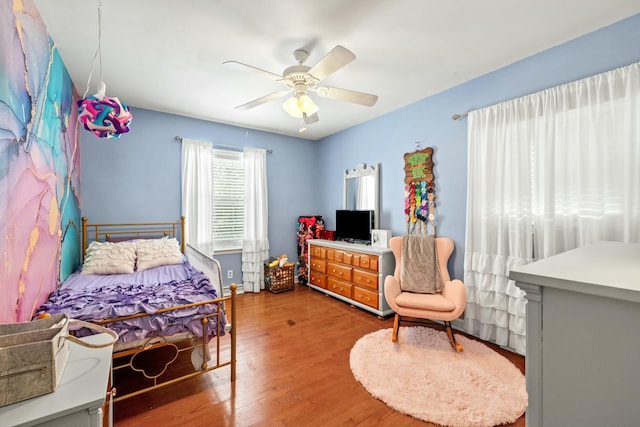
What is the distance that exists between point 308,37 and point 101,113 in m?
1.60

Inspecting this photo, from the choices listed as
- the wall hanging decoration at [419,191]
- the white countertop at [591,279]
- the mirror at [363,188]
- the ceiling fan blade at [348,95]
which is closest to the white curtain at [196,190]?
the mirror at [363,188]

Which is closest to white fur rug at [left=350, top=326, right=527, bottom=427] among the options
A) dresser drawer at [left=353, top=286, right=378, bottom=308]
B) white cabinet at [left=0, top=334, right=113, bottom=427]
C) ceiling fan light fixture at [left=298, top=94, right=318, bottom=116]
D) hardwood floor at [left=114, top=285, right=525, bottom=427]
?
hardwood floor at [left=114, top=285, right=525, bottom=427]

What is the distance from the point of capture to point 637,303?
66 cm

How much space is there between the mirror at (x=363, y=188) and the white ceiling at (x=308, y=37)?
125 cm

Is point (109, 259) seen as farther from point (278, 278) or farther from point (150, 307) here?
point (278, 278)

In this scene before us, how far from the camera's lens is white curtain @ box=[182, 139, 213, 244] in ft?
12.8

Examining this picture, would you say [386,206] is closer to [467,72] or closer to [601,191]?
[467,72]

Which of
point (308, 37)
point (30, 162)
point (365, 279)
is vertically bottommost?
point (365, 279)

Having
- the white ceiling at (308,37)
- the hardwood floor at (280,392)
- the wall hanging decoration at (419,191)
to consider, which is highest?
the white ceiling at (308,37)

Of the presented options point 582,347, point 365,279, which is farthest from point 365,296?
point 582,347

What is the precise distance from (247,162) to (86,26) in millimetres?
2528

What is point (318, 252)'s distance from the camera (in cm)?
439

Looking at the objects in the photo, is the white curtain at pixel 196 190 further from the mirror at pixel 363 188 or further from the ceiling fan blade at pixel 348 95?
the ceiling fan blade at pixel 348 95

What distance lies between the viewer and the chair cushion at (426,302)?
249cm
